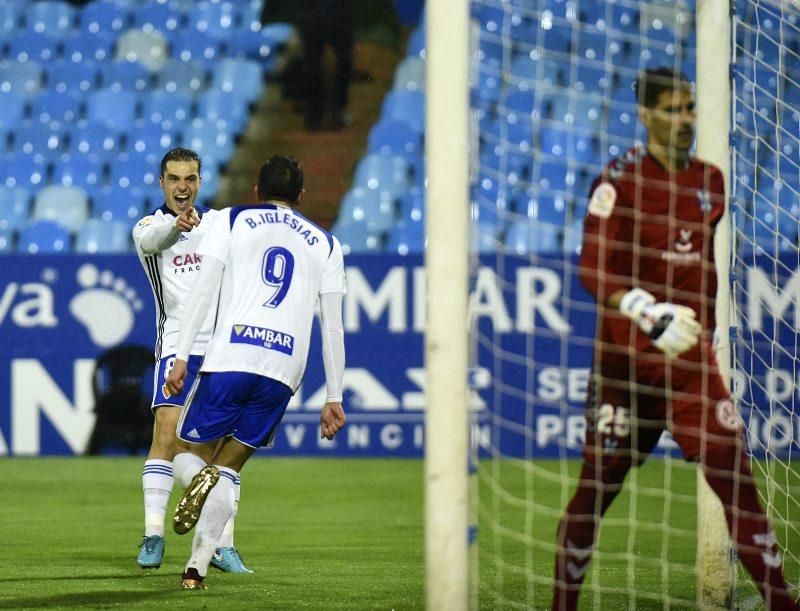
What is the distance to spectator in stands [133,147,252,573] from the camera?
218 inches

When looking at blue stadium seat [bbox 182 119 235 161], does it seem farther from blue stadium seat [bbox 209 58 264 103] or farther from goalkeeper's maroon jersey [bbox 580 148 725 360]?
goalkeeper's maroon jersey [bbox 580 148 725 360]

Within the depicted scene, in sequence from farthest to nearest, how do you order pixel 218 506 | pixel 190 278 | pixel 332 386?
1. pixel 190 278
2. pixel 332 386
3. pixel 218 506

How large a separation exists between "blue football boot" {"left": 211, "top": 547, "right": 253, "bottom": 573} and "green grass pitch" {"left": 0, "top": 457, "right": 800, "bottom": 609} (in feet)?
0.26

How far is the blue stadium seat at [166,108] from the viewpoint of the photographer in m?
12.1

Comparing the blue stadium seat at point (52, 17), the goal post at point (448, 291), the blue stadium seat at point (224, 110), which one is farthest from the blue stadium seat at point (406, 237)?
the goal post at point (448, 291)

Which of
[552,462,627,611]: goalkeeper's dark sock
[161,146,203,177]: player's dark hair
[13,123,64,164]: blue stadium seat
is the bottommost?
[552,462,627,611]: goalkeeper's dark sock

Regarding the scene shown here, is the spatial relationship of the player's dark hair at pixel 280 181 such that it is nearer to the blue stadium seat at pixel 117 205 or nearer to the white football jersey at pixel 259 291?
the white football jersey at pixel 259 291

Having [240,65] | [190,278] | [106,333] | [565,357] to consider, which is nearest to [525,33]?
[240,65]

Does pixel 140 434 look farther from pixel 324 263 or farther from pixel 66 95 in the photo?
pixel 324 263

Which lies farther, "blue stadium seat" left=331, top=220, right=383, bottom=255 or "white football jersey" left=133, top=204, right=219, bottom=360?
"blue stadium seat" left=331, top=220, right=383, bottom=255

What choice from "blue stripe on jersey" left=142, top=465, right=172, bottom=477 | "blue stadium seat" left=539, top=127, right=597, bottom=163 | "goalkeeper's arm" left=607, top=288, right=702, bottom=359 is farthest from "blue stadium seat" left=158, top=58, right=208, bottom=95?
"goalkeeper's arm" left=607, top=288, right=702, bottom=359

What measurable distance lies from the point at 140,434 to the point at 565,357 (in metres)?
2.90

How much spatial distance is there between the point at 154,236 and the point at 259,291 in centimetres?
91

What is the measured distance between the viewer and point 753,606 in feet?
15.6
